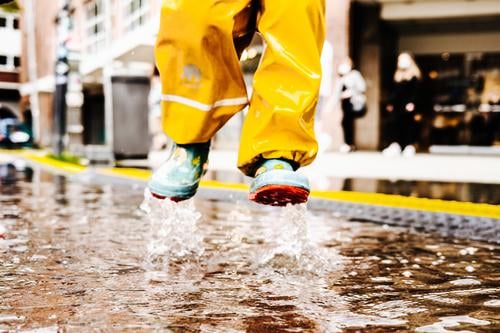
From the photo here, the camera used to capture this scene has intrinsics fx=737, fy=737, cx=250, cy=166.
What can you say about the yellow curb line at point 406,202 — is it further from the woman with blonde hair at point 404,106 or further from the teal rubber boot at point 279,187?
the woman with blonde hair at point 404,106

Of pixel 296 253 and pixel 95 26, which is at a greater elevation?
pixel 95 26

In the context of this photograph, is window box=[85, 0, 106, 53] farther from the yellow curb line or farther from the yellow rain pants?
the yellow rain pants

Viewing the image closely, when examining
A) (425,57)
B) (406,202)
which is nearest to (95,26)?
(425,57)

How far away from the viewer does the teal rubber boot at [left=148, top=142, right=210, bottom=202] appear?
2.31 metres

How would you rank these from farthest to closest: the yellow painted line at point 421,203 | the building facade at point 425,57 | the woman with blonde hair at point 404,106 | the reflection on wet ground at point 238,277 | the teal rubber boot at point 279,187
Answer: the building facade at point 425,57, the woman with blonde hair at point 404,106, the yellow painted line at point 421,203, the teal rubber boot at point 279,187, the reflection on wet ground at point 238,277

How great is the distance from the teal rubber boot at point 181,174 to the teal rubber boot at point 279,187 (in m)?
0.25

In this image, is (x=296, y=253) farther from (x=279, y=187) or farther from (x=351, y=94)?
(x=351, y=94)

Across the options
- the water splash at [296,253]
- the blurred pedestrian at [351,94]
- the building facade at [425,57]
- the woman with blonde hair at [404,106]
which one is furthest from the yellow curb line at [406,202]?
the building facade at [425,57]

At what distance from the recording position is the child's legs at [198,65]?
2.27m

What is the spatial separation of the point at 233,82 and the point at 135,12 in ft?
65.6

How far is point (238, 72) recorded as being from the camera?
2.38 metres

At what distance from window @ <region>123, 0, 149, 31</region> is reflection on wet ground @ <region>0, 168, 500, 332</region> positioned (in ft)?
59.7

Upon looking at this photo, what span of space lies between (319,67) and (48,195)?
3.02m

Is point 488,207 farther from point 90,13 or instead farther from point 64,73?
point 90,13
